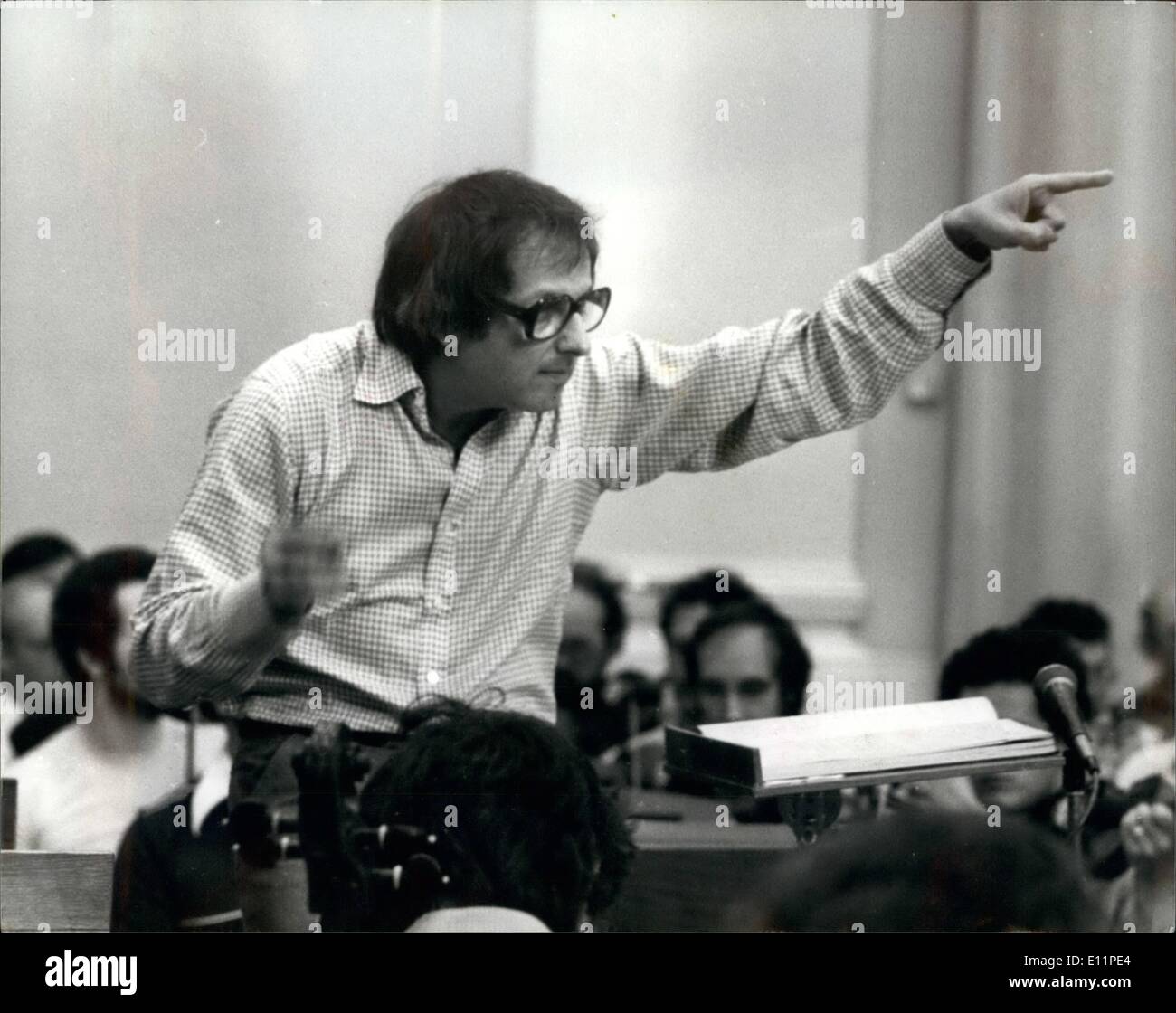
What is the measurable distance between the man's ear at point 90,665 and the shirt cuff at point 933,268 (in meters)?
1.38

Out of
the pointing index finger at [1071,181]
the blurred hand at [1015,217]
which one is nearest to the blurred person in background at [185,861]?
the blurred hand at [1015,217]

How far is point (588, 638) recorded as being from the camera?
3248mm

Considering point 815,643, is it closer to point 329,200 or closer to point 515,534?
point 515,534

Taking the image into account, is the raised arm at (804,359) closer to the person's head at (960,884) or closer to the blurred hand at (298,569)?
the blurred hand at (298,569)

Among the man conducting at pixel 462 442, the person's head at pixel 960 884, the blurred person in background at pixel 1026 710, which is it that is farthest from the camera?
the blurred person in background at pixel 1026 710

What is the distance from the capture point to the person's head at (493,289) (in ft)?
10.4

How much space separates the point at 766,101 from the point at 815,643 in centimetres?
86

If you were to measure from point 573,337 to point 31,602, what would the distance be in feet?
3.08

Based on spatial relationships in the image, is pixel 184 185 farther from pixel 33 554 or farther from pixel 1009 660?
pixel 1009 660

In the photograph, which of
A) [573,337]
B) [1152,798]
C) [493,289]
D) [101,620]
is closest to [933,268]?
[573,337]

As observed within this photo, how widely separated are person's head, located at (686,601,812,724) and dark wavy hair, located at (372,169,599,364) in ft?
1.96

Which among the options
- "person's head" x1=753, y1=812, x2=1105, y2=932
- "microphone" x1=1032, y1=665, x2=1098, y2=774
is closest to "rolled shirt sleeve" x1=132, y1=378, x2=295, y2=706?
"person's head" x1=753, y1=812, x2=1105, y2=932

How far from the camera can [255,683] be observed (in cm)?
318
